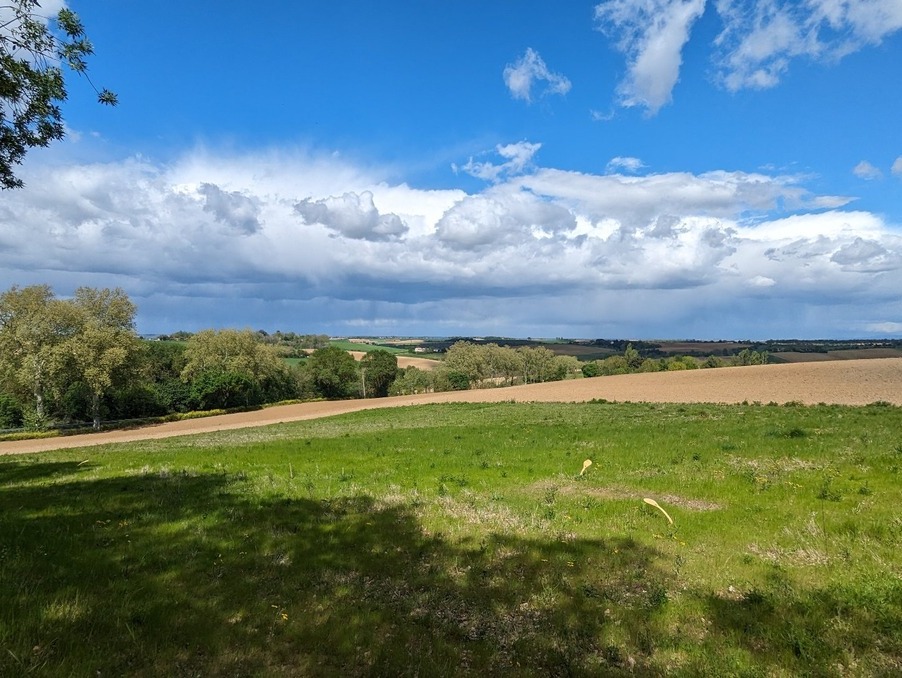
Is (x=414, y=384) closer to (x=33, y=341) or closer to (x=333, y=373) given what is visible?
(x=333, y=373)

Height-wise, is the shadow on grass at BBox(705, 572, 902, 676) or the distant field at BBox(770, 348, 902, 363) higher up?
the distant field at BBox(770, 348, 902, 363)

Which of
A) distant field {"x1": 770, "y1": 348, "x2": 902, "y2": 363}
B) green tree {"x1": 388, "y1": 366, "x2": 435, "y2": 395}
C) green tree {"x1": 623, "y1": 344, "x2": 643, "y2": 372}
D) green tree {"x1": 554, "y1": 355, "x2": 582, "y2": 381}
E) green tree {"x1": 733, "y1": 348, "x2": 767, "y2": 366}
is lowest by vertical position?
green tree {"x1": 388, "y1": 366, "x2": 435, "y2": 395}

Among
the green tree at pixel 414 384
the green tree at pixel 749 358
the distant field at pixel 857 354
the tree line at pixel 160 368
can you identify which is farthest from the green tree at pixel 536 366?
the distant field at pixel 857 354

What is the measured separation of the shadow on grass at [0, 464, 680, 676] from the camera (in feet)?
18.0

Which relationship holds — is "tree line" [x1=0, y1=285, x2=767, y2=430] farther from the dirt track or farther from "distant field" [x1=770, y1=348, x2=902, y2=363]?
"distant field" [x1=770, y1=348, x2=902, y2=363]

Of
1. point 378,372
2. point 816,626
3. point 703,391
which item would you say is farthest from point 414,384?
point 816,626

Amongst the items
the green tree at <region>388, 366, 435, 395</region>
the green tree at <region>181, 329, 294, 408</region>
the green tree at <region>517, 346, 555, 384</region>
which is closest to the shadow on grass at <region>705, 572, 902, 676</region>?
the green tree at <region>181, 329, 294, 408</region>

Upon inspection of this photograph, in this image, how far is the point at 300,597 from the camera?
23.1 feet

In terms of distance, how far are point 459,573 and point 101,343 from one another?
7171 cm

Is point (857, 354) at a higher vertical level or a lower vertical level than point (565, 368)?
higher

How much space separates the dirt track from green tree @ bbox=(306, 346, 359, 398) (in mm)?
40439

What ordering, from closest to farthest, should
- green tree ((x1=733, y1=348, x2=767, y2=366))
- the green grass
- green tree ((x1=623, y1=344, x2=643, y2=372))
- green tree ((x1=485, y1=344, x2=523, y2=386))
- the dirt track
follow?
the green grass → the dirt track → green tree ((x1=733, y1=348, x2=767, y2=366)) → green tree ((x1=485, y1=344, x2=523, y2=386)) → green tree ((x1=623, y1=344, x2=643, y2=372))

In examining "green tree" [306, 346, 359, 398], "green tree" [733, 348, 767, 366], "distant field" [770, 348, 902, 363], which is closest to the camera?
"distant field" [770, 348, 902, 363]

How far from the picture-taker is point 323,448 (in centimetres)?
2450
